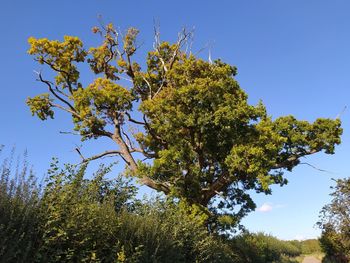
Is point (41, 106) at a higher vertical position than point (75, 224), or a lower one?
higher

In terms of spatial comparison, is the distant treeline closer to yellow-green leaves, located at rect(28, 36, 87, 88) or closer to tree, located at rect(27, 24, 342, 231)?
tree, located at rect(27, 24, 342, 231)

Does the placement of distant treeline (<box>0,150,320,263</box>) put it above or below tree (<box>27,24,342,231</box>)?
below

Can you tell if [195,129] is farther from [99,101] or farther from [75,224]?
[75,224]

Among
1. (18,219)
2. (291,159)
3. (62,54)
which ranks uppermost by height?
(62,54)

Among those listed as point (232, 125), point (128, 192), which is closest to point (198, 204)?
point (232, 125)

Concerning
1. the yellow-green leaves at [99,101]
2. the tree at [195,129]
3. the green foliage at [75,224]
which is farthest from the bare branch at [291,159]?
the green foliage at [75,224]

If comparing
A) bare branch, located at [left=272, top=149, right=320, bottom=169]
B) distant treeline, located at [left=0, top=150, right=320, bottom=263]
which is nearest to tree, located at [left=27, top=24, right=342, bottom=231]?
bare branch, located at [left=272, top=149, right=320, bottom=169]

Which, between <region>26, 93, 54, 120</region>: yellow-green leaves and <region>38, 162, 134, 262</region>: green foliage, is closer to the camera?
<region>38, 162, 134, 262</region>: green foliage

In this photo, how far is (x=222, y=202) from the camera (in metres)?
→ 23.2

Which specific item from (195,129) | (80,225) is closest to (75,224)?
(80,225)

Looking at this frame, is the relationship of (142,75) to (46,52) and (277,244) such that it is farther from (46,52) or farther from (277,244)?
(277,244)

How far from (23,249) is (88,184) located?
2.94 meters

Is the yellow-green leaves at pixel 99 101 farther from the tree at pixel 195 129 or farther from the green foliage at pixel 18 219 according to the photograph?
the green foliage at pixel 18 219

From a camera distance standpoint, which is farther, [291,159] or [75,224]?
[291,159]
